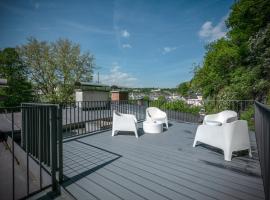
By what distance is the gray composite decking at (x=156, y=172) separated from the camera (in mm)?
1997

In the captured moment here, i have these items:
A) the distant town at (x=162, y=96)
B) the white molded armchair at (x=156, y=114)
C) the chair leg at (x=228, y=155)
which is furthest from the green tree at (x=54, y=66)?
the chair leg at (x=228, y=155)

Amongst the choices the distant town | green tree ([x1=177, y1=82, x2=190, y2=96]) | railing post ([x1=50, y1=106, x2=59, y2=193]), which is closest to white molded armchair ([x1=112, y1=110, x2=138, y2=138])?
railing post ([x1=50, y1=106, x2=59, y2=193])

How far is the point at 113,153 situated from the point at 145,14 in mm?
8891

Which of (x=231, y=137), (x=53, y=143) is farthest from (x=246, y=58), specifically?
(x=53, y=143)

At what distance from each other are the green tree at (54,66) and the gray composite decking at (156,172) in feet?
52.6

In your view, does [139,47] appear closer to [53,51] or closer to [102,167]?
[53,51]

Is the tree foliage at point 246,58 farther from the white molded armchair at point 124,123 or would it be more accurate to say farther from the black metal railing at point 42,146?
the black metal railing at point 42,146

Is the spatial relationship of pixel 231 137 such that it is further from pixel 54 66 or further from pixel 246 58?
pixel 54 66

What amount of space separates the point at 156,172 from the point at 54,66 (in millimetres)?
18405

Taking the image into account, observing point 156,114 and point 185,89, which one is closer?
point 156,114

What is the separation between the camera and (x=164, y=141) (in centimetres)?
425

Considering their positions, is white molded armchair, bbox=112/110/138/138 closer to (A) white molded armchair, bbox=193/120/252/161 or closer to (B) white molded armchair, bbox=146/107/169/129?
(B) white molded armchair, bbox=146/107/169/129

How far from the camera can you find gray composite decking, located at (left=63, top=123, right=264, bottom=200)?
6.55ft

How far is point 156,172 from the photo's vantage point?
2.52 metres
